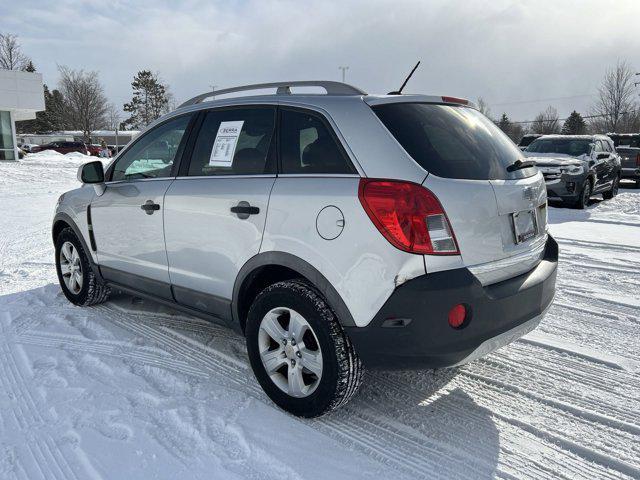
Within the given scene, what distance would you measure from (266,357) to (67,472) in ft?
3.69

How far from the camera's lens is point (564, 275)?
5867mm

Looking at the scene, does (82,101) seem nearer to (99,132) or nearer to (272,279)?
(99,132)

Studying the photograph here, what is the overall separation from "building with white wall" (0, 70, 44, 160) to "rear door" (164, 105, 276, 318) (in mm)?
28912

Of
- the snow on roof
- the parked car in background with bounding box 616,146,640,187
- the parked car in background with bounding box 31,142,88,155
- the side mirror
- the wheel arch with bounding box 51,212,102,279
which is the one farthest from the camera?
the snow on roof

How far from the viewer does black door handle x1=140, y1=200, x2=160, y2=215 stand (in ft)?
12.3

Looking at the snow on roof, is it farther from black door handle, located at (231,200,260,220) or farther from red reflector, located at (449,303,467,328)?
red reflector, located at (449,303,467,328)

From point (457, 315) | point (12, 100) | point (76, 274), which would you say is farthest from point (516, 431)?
point (12, 100)

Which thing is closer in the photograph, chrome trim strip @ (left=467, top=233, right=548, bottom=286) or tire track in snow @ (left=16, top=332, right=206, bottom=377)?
chrome trim strip @ (left=467, top=233, right=548, bottom=286)

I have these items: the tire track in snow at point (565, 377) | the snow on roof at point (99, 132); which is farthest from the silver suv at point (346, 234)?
the snow on roof at point (99, 132)

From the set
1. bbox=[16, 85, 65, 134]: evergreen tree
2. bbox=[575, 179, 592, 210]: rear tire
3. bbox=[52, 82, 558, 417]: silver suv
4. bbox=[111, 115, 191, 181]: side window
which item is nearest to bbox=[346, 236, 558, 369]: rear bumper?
bbox=[52, 82, 558, 417]: silver suv

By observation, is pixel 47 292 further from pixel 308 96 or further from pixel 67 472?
pixel 308 96

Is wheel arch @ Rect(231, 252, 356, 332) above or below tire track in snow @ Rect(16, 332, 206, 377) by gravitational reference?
above

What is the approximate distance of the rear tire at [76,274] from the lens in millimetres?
4754

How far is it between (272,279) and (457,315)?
1.16 meters
